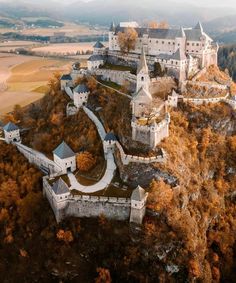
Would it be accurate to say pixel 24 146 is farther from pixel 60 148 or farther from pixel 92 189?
pixel 92 189

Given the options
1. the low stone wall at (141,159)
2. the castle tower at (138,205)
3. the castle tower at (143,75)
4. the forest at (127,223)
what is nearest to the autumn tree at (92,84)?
the forest at (127,223)

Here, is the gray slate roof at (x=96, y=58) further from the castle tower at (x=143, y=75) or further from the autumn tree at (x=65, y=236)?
the autumn tree at (x=65, y=236)

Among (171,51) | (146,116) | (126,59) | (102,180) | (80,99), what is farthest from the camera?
(126,59)

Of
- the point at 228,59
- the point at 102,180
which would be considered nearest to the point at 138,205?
the point at 102,180

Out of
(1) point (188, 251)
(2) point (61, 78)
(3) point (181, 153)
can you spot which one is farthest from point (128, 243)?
(2) point (61, 78)

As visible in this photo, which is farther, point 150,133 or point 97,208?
point 150,133

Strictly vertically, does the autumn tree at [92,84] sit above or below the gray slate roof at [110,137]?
above

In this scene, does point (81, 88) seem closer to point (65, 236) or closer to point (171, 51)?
point (171, 51)
